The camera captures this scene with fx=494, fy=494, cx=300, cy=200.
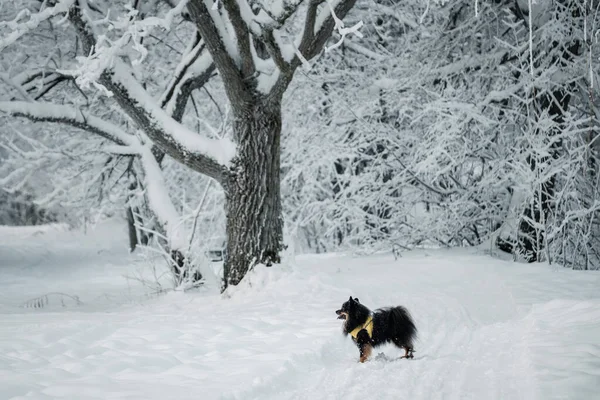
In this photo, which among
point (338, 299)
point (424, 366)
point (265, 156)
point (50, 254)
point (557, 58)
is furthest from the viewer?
point (50, 254)

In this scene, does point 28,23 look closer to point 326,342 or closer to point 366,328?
point 326,342

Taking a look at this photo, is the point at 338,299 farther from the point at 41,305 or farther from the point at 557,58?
the point at 41,305

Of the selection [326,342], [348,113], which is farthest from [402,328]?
[348,113]

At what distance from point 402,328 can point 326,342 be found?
0.66 metres

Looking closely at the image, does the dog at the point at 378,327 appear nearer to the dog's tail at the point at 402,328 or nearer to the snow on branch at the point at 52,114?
the dog's tail at the point at 402,328

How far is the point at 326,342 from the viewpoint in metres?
4.06

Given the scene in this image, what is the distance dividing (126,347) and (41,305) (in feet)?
19.5

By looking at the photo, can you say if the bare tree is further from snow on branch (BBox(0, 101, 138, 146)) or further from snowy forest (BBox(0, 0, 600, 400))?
snow on branch (BBox(0, 101, 138, 146))

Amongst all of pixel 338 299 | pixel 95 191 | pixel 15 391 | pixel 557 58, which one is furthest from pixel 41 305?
pixel 557 58

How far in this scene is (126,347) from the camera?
4.00 meters

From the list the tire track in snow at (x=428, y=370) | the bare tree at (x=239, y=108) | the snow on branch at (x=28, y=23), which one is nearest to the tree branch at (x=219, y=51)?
the bare tree at (x=239, y=108)

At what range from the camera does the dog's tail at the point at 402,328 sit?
3756mm

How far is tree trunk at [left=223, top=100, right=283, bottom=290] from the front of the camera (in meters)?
6.38

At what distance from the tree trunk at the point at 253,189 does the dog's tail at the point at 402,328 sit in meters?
2.94
